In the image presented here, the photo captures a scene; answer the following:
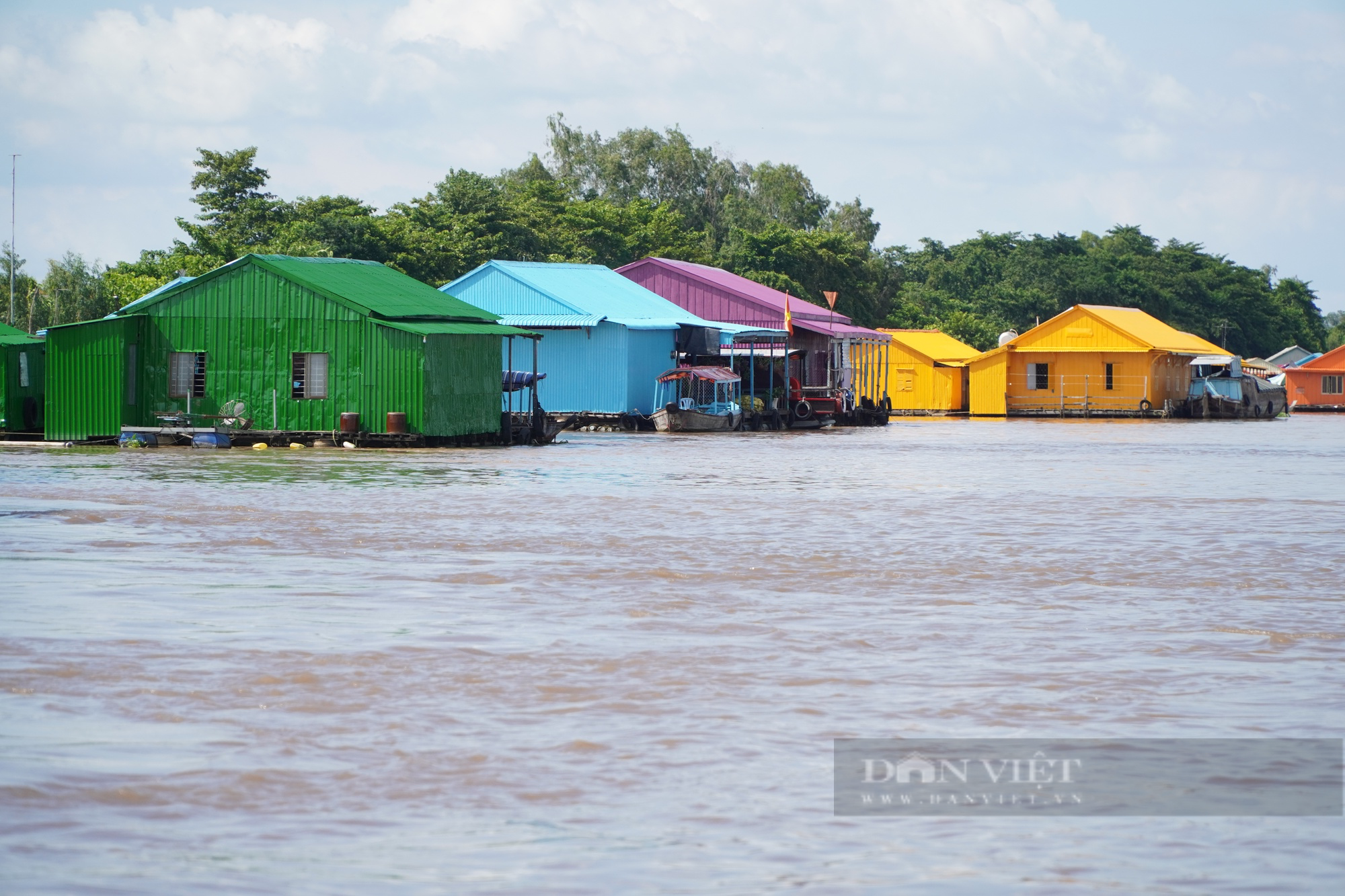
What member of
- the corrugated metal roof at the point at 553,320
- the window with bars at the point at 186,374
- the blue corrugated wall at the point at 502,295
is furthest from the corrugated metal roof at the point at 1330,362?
the window with bars at the point at 186,374

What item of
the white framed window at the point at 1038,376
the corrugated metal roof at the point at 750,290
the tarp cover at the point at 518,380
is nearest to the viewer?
the tarp cover at the point at 518,380

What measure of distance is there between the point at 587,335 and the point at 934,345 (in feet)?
85.1

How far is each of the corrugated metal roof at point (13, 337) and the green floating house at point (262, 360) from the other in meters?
3.07

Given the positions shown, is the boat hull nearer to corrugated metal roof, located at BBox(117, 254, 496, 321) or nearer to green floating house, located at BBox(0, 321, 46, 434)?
corrugated metal roof, located at BBox(117, 254, 496, 321)

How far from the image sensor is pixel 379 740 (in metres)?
7.83

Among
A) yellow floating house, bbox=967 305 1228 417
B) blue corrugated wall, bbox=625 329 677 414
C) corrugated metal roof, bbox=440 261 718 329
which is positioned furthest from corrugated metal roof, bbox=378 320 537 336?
yellow floating house, bbox=967 305 1228 417

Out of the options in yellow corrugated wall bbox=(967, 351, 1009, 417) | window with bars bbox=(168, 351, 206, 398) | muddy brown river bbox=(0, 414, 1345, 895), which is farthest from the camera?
yellow corrugated wall bbox=(967, 351, 1009, 417)

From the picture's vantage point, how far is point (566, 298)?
5112 centimetres

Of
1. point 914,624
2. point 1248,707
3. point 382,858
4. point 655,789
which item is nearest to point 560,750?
point 655,789

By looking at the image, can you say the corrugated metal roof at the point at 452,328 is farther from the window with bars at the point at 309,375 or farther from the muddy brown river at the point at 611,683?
the muddy brown river at the point at 611,683

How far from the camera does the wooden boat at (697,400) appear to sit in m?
48.4

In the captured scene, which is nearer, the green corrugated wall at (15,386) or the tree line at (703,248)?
the green corrugated wall at (15,386)

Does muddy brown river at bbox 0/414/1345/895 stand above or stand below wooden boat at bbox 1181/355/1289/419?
below

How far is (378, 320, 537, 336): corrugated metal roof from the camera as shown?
3522cm
